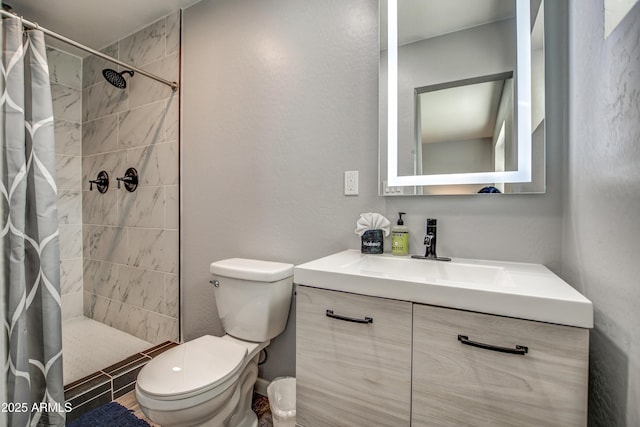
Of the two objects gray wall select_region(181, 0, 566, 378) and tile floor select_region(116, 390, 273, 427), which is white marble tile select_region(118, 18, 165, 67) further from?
tile floor select_region(116, 390, 273, 427)

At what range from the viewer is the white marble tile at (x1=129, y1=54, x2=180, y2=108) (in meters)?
2.07

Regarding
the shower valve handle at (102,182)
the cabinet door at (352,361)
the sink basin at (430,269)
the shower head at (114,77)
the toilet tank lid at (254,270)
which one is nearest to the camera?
the cabinet door at (352,361)

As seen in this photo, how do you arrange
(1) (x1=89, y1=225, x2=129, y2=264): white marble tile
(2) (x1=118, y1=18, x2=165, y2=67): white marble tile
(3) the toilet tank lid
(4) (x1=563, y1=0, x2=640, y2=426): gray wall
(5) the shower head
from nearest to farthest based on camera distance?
(4) (x1=563, y1=0, x2=640, y2=426): gray wall < (3) the toilet tank lid < (5) the shower head < (2) (x1=118, y1=18, x2=165, y2=67): white marble tile < (1) (x1=89, y1=225, x2=129, y2=264): white marble tile

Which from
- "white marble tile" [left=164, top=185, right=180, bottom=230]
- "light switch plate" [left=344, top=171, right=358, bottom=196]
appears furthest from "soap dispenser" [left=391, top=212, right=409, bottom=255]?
"white marble tile" [left=164, top=185, right=180, bottom=230]

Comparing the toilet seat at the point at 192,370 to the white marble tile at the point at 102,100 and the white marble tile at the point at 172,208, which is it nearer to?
the white marble tile at the point at 172,208

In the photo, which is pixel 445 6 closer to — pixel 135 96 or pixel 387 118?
pixel 387 118

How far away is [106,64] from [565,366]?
3293mm

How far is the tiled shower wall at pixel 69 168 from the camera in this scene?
2547 mm

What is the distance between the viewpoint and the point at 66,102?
2600mm

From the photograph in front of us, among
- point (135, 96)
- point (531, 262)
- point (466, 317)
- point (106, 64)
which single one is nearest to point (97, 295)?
point (135, 96)

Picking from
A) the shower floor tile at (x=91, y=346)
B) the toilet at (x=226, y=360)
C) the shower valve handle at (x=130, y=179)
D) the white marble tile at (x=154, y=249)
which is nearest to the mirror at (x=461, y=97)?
the toilet at (x=226, y=360)

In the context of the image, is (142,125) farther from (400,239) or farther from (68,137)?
(400,239)

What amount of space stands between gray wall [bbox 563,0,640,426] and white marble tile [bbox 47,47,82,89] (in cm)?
340

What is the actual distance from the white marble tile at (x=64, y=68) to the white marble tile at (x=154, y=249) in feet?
4.80
